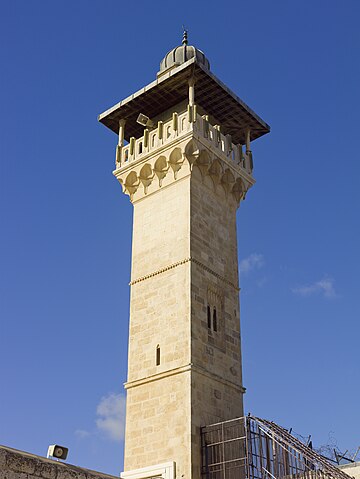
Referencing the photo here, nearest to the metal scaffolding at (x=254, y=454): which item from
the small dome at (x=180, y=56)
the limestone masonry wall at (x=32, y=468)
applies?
Answer: the limestone masonry wall at (x=32, y=468)

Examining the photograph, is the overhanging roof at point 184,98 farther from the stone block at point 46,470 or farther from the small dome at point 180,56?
the stone block at point 46,470

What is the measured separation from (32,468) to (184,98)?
1296cm

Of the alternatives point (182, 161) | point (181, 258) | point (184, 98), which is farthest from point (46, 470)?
point (184, 98)

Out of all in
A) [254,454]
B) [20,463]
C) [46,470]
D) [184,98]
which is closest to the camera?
[20,463]

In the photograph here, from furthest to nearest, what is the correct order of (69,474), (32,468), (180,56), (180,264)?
(180,56) → (180,264) → (69,474) → (32,468)

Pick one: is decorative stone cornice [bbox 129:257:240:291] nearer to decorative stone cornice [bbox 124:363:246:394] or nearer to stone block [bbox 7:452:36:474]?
decorative stone cornice [bbox 124:363:246:394]

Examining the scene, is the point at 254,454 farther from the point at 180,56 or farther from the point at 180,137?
the point at 180,56

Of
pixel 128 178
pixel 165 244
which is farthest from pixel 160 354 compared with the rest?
pixel 128 178

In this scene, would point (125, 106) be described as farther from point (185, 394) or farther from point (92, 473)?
point (92, 473)

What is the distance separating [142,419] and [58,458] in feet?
20.8

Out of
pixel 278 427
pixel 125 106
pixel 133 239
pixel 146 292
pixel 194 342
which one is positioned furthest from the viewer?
pixel 125 106

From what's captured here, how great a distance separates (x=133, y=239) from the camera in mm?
18000

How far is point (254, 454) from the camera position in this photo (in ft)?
45.9

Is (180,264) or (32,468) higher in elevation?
(180,264)
